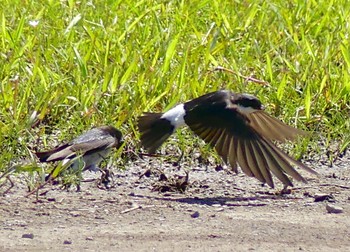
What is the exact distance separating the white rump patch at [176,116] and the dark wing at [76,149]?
305 mm

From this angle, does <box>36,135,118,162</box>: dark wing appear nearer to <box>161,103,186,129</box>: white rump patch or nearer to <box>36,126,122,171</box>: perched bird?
<box>36,126,122,171</box>: perched bird

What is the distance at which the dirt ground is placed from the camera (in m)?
4.26

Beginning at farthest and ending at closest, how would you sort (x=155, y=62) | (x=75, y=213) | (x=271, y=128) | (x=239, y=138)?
(x=155, y=62) < (x=271, y=128) < (x=239, y=138) < (x=75, y=213)

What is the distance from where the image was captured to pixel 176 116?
5273mm

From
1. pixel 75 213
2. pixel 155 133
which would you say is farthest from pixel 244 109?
pixel 75 213

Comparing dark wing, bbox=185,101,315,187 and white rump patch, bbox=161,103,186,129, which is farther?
white rump patch, bbox=161,103,186,129

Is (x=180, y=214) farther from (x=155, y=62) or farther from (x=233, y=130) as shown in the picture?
(x=155, y=62)

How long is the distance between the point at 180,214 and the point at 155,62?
4.81 feet

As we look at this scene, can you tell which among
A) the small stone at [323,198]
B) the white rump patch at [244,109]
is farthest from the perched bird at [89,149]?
the small stone at [323,198]

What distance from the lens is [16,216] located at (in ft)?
14.8

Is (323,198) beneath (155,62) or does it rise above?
beneath

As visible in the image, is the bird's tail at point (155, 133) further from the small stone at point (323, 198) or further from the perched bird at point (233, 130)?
the small stone at point (323, 198)

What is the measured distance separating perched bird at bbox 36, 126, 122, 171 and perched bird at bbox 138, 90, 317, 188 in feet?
0.65

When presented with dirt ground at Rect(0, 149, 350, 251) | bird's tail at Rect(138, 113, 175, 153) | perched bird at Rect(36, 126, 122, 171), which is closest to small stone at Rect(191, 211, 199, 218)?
dirt ground at Rect(0, 149, 350, 251)
